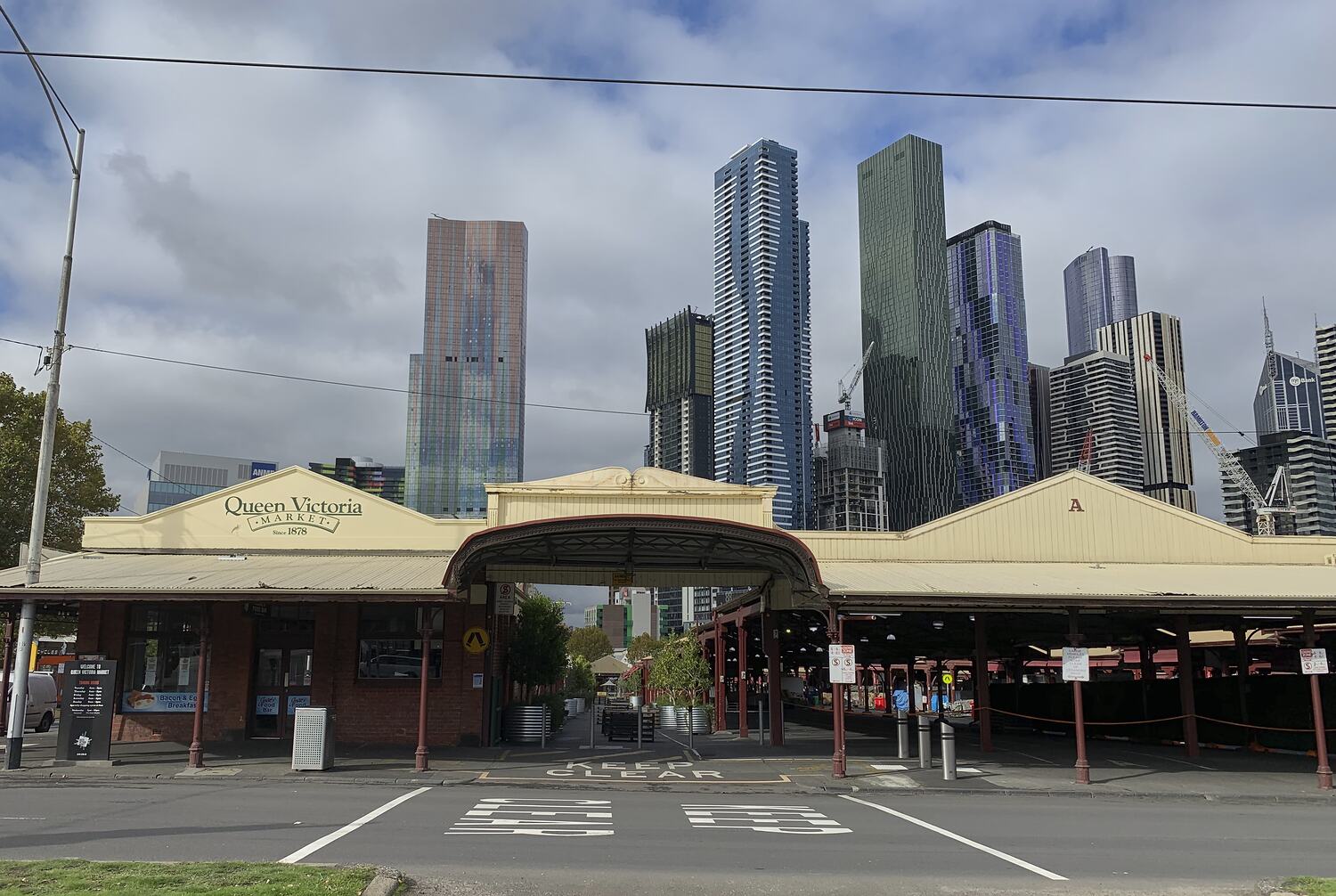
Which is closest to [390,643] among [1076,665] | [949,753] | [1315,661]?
[949,753]

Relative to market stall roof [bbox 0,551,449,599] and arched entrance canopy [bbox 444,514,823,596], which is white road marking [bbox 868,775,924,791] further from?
market stall roof [bbox 0,551,449,599]

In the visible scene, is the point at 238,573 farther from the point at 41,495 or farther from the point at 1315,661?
the point at 1315,661

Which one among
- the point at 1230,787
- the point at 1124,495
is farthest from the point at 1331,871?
the point at 1124,495

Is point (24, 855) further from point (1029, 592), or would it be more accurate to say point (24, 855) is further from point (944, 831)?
point (1029, 592)

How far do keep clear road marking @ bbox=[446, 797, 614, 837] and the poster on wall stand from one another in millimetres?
12418

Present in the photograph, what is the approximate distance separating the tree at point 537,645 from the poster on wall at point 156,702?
978 centimetres

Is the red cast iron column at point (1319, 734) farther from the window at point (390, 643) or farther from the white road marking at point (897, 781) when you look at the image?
the window at point (390, 643)

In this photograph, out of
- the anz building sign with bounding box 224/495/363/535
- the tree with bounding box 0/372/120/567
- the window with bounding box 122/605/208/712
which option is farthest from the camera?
the tree with bounding box 0/372/120/567

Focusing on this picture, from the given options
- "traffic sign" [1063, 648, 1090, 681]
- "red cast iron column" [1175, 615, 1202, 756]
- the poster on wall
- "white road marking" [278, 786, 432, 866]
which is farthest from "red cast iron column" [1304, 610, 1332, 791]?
the poster on wall

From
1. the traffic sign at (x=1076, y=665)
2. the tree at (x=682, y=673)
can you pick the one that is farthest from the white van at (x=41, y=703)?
the traffic sign at (x=1076, y=665)

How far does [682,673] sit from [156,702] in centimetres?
1818

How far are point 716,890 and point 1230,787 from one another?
14045 mm

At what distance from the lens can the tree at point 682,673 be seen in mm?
37656

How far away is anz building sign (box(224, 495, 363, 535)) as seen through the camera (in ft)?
94.2
